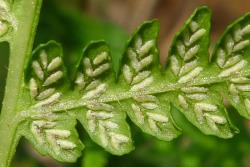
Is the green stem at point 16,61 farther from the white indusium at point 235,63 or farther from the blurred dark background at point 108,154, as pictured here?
the blurred dark background at point 108,154

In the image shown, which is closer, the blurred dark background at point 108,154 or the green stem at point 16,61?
the green stem at point 16,61

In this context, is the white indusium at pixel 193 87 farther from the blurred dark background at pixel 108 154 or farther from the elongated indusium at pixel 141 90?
the blurred dark background at pixel 108 154

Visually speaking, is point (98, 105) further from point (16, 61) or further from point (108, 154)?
point (108, 154)

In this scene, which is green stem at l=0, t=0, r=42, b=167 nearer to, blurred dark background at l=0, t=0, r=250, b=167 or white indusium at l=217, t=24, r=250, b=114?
white indusium at l=217, t=24, r=250, b=114

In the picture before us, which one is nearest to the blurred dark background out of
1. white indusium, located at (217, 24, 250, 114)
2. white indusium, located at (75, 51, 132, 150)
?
white indusium, located at (75, 51, 132, 150)

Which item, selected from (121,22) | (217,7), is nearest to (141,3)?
(121,22)

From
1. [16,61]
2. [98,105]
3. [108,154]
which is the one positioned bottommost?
[108,154]

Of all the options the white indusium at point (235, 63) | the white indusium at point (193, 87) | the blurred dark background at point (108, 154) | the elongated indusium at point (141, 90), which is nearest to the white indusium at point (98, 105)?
the elongated indusium at point (141, 90)

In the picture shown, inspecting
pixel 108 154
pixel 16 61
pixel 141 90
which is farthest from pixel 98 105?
pixel 108 154
